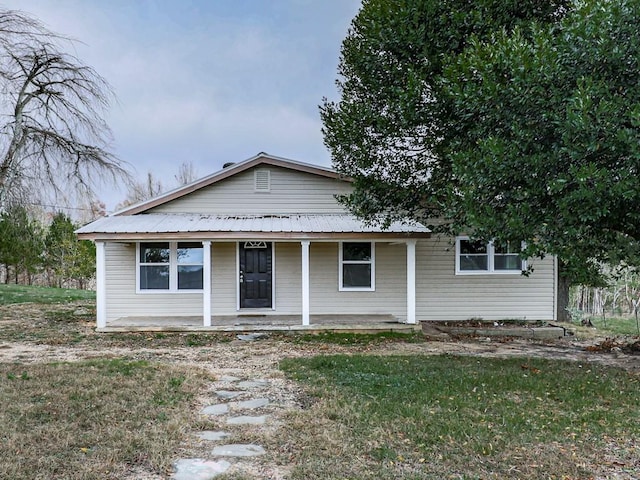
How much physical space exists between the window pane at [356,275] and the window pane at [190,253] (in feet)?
12.0

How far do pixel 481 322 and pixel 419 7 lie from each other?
7.76 metres

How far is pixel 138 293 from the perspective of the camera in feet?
37.0

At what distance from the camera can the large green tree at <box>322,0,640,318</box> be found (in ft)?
15.5

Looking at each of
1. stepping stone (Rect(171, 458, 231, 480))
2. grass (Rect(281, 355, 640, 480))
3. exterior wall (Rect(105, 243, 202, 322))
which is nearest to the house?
exterior wall (Rect(105, 243, 202, 322))

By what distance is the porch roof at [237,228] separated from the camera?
9695mm

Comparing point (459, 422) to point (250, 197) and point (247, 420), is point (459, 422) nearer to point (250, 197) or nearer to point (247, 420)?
point (247, 420)

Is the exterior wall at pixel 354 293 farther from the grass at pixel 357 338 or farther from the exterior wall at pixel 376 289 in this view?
→ the grass at pixel 357 338

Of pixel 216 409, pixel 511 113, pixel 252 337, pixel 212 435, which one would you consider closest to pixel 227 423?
pixel 212 435

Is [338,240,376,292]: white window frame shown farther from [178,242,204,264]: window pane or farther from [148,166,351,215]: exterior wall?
[178,242,204,264]: window pane

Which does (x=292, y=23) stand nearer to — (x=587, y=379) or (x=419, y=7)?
(x=419, y=7)

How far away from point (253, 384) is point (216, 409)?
1.05 metres

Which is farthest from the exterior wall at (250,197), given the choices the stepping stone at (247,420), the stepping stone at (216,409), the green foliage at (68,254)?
the green foliage at (68,254)

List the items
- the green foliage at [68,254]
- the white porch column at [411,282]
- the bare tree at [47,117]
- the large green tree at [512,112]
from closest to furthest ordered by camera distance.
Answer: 1. the large green tree at [512,112]
2. the white porch column at [411,282]
3. the bare tree at [47,117]
4. the green foliage at [68,254]

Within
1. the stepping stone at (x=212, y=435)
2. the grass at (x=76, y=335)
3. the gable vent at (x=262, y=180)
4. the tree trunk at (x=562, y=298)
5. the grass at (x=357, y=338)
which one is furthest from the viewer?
the tree trunk at (x=562, y=298)
